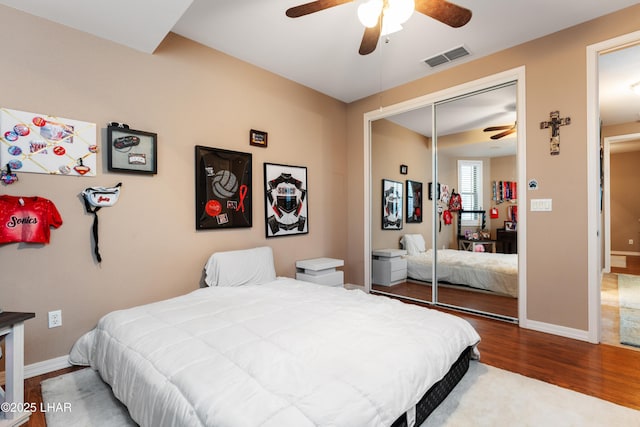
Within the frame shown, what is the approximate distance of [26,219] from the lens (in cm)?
210

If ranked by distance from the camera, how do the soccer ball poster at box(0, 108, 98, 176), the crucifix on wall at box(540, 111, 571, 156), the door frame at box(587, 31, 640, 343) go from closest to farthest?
1. the soccer ball poster at box(0, 108, 98, 176)
2. the door frame at box(587, 31, 640, 343)
3. the crucifix on wall at box(540, 111, 571, 156)

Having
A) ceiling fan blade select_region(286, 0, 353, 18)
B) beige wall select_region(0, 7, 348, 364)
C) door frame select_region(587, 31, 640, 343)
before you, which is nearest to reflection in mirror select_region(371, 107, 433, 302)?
beige wall select_region(0, 7, 348, 364)

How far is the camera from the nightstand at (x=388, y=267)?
4.18 meters

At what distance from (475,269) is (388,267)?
44.2 inches

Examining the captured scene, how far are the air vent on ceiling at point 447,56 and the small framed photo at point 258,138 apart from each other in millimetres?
1991

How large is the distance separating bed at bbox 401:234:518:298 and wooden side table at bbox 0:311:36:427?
3.71m

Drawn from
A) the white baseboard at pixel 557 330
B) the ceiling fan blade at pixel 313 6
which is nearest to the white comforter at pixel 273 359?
the white baseboard at pixel 557 330

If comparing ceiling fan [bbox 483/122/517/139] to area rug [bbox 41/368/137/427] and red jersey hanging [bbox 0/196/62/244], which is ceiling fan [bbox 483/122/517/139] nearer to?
area rug [bbox 41/368/137/427]

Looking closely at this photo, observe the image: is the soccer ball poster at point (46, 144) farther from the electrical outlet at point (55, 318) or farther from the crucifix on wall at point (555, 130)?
the crucifix on wall at point (555, 130)

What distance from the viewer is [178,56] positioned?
2887 millimetres

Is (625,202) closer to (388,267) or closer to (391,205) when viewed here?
(391,205)

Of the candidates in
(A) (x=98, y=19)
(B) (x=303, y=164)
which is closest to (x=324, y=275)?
(B) (x=303, y=164)

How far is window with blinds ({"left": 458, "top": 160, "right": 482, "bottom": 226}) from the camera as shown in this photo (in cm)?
354

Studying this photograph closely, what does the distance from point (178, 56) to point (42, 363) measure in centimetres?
275
